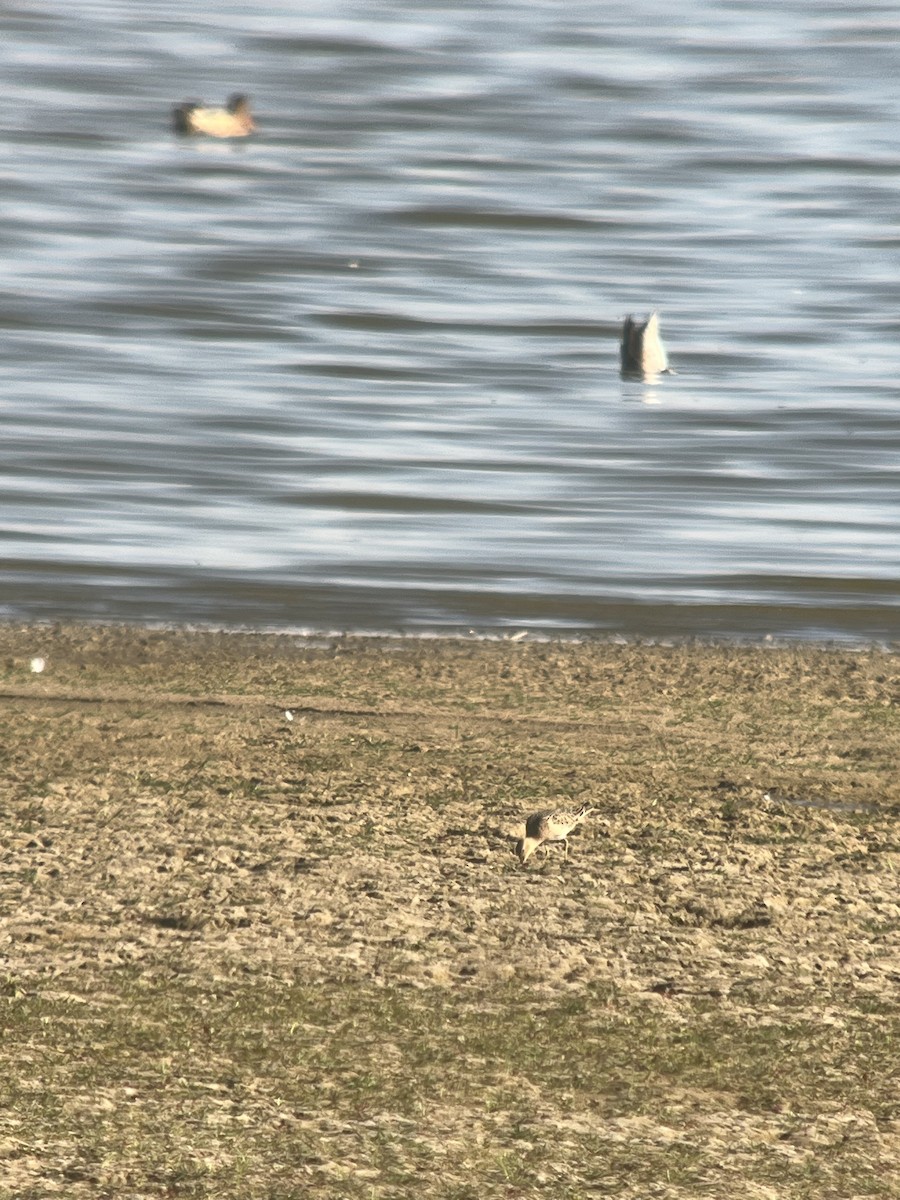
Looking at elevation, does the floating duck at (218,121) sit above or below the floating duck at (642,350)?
above

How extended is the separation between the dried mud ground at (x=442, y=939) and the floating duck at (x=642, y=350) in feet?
17.7

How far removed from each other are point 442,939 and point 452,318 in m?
8.64

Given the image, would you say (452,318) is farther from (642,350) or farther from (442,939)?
(442,939)

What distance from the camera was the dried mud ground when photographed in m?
2.80

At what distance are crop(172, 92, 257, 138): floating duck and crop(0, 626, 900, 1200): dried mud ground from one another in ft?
42.1

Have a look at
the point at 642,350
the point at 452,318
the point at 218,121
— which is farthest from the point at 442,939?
the point at 218,121

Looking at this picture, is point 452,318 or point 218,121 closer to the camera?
point 452,318

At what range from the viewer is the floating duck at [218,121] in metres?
17.6

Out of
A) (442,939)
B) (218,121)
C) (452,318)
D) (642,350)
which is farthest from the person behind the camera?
(218,121)

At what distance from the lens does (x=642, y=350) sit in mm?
10648

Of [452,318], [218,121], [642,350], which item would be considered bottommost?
[642,350]

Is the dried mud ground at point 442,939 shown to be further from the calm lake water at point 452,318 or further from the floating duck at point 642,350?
the floating duck at point 642,350

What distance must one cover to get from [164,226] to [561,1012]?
1178cm

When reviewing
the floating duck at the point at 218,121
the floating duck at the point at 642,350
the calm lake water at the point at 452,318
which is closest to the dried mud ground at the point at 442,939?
the calm lake water at the point at 452,318
